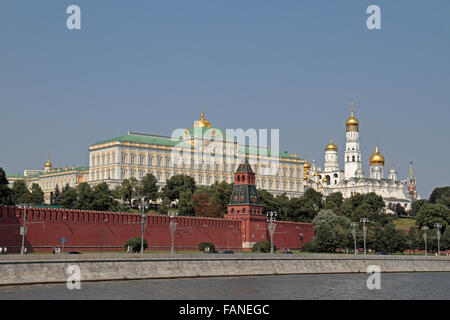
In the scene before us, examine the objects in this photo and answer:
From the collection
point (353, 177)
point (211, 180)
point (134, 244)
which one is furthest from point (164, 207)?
point (353, 177)

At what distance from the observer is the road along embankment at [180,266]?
3988 cm

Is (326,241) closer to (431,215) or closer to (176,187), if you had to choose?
(431,215)

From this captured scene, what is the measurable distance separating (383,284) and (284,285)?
23.9 feet

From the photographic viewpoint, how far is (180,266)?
156ft

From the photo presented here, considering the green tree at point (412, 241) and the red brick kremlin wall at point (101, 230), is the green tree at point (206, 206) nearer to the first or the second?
the red brick kremlin wall at point (101, 230)

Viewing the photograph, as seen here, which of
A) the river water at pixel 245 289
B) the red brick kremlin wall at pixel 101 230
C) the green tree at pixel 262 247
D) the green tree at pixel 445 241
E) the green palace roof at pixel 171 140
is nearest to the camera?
the river water at pixel 245 289

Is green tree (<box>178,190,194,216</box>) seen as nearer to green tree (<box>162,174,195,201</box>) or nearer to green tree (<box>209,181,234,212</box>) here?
green tree (<box>209,181,234,212</box>)

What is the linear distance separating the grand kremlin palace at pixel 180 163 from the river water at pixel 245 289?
74104 mm

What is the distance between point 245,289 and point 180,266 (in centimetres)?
629

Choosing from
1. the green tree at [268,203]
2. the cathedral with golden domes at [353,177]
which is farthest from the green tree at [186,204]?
the cathedral with golden domes at [353,177]

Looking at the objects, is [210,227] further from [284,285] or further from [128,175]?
[128,175]

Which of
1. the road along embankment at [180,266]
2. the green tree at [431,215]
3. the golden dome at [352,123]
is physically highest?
the golden dome at [352,123]
